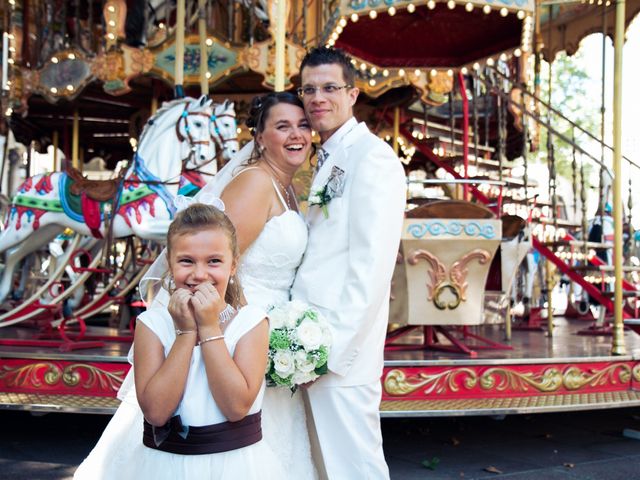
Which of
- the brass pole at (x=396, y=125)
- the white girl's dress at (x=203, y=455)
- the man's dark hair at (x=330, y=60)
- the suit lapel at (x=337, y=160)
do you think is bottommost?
the white girl's dress at (x=203, y=455)

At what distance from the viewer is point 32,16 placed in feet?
34.9

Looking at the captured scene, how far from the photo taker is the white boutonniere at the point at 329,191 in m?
3.03

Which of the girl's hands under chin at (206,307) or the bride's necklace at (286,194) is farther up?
the bride's necklace at (286,194)

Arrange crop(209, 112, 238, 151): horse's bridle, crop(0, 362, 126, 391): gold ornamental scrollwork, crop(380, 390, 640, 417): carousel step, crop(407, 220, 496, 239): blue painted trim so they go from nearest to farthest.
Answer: crop(380, 390, 640, 417): carousel step, crop(0, 362, 126, 391): gold ornamental scrollwork, crop(407, 220, 496, 239): blue painted trim, crop(209, 112, 238, 151): horse's bridle

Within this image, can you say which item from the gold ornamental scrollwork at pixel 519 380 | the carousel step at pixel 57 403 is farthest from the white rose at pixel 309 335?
the gold ornamental scrollwork at pixel 519 380

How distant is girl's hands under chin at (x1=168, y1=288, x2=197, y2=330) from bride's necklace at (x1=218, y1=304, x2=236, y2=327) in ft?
0.51

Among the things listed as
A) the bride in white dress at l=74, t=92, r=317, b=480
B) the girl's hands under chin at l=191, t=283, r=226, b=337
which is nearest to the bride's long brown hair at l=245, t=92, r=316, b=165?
the bride in white dress at l=74, t=92, r=317, b=480

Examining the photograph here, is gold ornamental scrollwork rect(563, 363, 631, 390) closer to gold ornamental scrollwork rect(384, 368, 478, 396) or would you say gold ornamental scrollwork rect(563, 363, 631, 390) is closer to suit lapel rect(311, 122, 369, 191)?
gold ornamental scrollwork rect(384, 368, 478, 396)

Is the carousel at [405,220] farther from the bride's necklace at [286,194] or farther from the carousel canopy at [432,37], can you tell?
the bride's necklace at [286,194]

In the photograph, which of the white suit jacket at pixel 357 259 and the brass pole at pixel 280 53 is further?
the brass pole at pixel 280 53

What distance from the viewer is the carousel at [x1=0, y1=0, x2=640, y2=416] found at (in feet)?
17.9

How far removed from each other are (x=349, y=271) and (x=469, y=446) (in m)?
3.71

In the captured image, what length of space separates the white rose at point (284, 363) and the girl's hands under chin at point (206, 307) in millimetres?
616

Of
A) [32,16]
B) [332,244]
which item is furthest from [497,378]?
[32,16]
